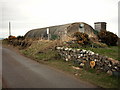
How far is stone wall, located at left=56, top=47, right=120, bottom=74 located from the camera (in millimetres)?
7541

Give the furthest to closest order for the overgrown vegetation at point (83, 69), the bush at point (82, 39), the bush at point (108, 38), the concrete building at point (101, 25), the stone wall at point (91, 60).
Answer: the concrete building at point (101, 25) < the bush at point (108, 38) < the bush at point (82, 39) < the stone wall at point (91, 60) < the overgrown vegetation at point (83, 69)

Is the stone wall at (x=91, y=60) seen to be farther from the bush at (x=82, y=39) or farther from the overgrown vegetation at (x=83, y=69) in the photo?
the bush at (x=82, y=39)

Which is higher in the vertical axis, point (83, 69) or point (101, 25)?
point (101, 25)

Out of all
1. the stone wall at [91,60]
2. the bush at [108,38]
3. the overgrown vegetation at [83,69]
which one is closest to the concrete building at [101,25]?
the bush at [108,38]

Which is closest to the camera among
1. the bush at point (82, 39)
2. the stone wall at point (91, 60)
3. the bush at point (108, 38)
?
the stone wall at point (91, 60)

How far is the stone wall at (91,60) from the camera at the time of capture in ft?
24.7

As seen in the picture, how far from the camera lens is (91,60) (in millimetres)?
9281

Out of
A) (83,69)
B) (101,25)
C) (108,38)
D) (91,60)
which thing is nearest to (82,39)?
(108,38)

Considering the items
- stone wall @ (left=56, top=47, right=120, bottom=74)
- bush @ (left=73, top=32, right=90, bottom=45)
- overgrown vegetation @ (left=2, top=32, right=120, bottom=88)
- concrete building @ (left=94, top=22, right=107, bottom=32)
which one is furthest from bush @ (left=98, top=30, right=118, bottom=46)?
concrete building @ (left=94, top=22, right=107, bottom=32)

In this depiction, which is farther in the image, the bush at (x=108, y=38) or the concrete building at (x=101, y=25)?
the concrete building at (x=101, y=25)

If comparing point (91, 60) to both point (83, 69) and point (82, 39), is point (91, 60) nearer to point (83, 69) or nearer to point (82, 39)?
point (83, 69)

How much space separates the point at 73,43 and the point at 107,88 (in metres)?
8.89

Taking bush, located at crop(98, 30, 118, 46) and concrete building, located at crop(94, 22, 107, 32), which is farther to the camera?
concrete building, located at crop(94, 22, 107, 32)

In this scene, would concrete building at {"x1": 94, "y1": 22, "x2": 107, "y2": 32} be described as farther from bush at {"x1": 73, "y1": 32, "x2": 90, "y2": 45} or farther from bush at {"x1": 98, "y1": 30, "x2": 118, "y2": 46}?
bush at {"x1": 73, "y1": 32, "x2": 90, "y2": 45}
